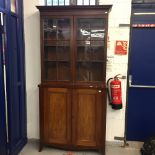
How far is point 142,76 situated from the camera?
3207mm

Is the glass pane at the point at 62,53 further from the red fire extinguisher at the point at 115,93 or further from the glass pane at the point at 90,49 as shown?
the red fire extinguisher at the point at 115,93

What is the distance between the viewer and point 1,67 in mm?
2572

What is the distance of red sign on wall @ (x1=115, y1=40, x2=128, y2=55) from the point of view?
3.13 meters

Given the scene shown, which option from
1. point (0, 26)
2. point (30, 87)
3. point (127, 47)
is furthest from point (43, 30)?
point (127, 47)

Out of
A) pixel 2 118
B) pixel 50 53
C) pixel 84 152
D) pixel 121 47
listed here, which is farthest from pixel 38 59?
pixel 84 152

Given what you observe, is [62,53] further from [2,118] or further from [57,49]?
[2,118]

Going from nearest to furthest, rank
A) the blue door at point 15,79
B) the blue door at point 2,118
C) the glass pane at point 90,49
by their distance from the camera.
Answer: the blue door at point 2,118
the blue door at point 15,79
the glass pane at point 90,49

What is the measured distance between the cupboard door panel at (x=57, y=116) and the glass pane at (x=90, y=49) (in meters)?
0.37

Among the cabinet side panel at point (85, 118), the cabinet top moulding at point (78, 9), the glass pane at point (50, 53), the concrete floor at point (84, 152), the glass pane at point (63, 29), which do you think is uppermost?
the cabinet top moulding at point (78, 9)

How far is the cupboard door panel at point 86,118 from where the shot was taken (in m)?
2.97

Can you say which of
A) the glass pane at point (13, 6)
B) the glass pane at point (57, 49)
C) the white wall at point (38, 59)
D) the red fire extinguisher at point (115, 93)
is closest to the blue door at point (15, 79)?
the glass pane at point (13, 6)

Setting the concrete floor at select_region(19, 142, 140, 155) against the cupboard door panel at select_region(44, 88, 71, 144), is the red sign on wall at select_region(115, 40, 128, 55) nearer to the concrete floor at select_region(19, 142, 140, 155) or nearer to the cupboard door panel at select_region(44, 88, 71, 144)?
the cupboard door panel at select_region(44, 88, 71, 144)

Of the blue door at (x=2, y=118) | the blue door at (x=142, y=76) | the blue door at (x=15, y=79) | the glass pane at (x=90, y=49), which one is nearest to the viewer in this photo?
the blue door at (x=2, y=118)

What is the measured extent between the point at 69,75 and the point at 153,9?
1543 mm
